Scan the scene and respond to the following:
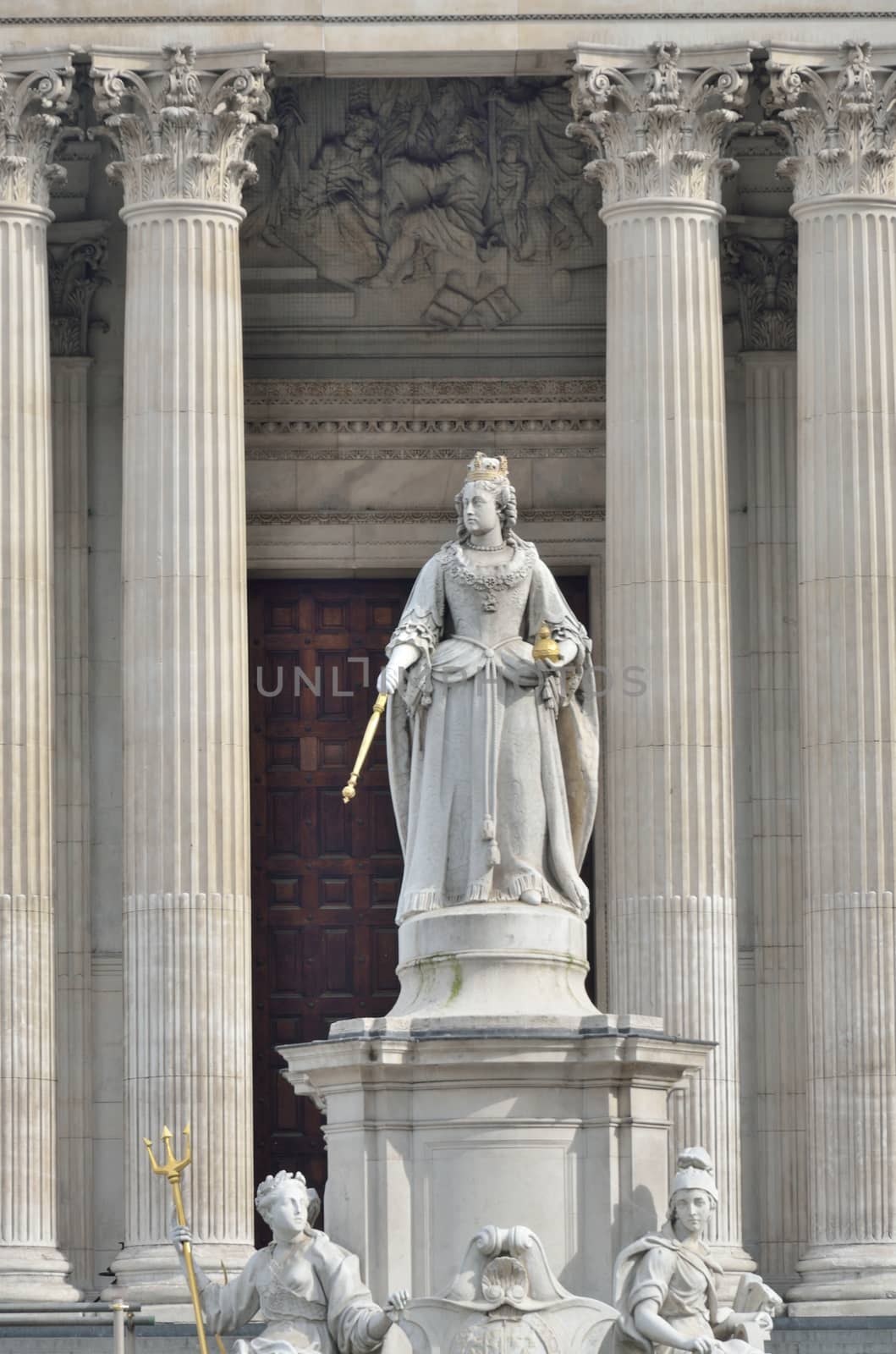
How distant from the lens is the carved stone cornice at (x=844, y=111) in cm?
5162

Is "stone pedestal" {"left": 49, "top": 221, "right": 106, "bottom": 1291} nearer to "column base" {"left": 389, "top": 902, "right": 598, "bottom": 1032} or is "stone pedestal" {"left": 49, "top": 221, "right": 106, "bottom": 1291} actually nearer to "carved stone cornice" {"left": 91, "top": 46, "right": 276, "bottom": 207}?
"carved stone cornice" {"left": 91, "top": 46, "right": 276, "bottom": 207}

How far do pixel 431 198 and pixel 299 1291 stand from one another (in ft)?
98.6

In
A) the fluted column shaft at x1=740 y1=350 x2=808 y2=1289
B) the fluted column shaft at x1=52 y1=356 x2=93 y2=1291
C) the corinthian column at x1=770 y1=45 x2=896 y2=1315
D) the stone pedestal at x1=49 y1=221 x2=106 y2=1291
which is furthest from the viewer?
the stone pedestal at x1=49 y1=221 x2=106 y2=1291

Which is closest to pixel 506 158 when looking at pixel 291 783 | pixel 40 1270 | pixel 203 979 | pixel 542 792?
pixel 291 783

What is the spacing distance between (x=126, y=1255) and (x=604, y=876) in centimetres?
1004

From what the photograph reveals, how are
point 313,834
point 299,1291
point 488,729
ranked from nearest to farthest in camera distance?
1. point 299,1291
2. point 488,729
3. point 313,834

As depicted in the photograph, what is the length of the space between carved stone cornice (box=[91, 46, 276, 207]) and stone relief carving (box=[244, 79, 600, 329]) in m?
5.26

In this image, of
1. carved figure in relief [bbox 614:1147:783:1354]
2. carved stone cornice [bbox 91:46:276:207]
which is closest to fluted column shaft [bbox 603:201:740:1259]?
carved stone cornice [bbox 91:46:276:207]

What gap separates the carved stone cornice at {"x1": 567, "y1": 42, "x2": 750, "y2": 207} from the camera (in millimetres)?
51656

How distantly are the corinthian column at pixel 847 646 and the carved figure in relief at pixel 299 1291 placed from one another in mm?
18957

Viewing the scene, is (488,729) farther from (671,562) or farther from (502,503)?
(671,562)

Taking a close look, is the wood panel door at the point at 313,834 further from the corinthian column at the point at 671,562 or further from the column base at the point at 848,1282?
the column base at the point at 848,1282

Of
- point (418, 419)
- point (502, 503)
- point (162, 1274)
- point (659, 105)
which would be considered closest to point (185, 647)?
point (162, 1274)

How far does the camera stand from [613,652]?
168 ft
